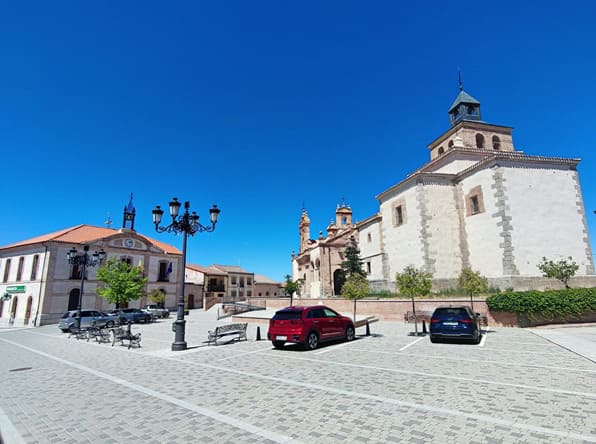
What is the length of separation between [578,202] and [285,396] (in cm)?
2626

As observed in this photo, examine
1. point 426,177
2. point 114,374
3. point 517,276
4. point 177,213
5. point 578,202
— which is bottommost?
point 114,374

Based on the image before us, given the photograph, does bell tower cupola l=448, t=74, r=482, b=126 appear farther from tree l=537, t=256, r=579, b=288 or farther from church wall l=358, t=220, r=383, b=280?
tree l=537, t=256, r=579, b=288

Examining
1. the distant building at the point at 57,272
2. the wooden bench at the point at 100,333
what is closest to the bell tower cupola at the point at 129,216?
the distant building at the point at 57,272

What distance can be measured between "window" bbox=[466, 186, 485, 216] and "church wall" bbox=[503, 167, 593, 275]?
2.01 m

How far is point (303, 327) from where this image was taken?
11383mm

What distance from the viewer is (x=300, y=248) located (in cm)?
5300

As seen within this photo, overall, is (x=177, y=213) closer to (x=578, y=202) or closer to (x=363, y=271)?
(x=363, y=271)

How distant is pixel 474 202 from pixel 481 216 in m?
1.50

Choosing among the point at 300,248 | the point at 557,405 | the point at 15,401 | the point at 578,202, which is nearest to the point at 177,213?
the point at 15,401

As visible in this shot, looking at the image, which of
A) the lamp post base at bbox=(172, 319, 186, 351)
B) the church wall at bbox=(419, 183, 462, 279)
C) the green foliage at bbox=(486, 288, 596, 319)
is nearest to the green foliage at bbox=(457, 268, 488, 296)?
the green foliage at bbox=(486, 288, 596, 319)

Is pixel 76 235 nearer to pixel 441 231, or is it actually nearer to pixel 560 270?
pixel 441 231

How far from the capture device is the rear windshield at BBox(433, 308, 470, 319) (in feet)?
40.7

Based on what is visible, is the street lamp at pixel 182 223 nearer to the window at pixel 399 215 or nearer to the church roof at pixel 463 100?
the window at pixel 399 215

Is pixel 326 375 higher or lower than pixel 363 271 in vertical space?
lower
